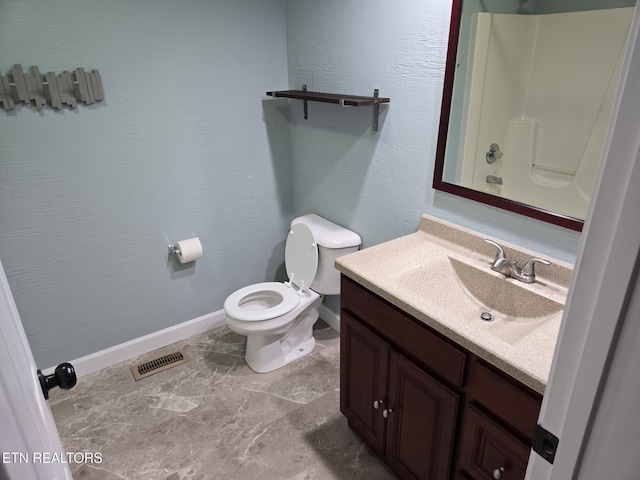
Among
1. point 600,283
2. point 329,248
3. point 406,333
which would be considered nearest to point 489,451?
point 406,333

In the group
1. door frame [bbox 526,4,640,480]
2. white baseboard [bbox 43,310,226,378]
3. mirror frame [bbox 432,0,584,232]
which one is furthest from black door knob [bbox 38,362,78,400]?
white baseboard [bbox 43,310,226,378]

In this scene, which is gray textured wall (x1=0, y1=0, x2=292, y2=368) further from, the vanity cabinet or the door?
the door

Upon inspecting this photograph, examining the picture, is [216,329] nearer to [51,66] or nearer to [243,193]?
[243,193]

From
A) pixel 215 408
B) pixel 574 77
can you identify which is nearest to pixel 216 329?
pixel 215 408

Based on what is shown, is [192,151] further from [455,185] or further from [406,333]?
[406,333]

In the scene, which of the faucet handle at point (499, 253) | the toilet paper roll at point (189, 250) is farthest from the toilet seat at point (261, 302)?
the faucet handle at point (499, 253)

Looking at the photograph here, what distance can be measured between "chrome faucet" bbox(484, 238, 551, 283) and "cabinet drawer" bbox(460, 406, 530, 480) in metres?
0.49

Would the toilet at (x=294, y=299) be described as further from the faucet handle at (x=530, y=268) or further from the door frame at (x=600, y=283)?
the door frame at (x=600, y=283)

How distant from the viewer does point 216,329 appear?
2723mm

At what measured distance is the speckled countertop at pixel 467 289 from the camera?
44.6 inches

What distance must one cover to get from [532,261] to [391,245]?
1.75 feet

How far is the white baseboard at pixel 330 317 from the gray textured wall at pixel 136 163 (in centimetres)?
63

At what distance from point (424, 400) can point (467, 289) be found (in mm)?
442

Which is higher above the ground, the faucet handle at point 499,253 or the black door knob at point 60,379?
the black door knob at point 60,379
